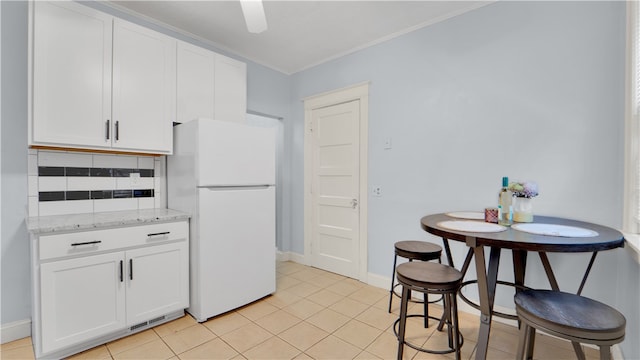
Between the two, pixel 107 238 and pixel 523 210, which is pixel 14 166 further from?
pixel 523 210

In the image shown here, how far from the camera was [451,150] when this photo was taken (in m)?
2.52

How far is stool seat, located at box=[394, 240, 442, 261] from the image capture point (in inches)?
85.0

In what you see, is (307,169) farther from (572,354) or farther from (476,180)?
(572,354)

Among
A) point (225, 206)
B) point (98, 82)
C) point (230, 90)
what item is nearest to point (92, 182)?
point (98, 82)

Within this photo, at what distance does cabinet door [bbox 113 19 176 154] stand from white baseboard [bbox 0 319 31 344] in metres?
1.44

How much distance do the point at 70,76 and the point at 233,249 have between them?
1739 mm

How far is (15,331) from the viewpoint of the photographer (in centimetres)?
199

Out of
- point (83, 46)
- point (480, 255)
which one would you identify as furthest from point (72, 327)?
point (480, 255)

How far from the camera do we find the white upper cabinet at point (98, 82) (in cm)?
187

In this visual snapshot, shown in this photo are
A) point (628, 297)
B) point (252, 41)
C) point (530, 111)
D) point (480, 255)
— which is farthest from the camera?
point (252, 41)

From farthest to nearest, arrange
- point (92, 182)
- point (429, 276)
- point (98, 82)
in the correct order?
point (92, 182) < point (98, 82) < point (429, 276)

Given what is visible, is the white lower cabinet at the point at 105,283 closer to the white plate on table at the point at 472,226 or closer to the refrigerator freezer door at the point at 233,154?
the refrigerator freezer door at the point at 233,154

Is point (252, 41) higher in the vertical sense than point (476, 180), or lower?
higher

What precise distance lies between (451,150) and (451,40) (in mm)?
998
